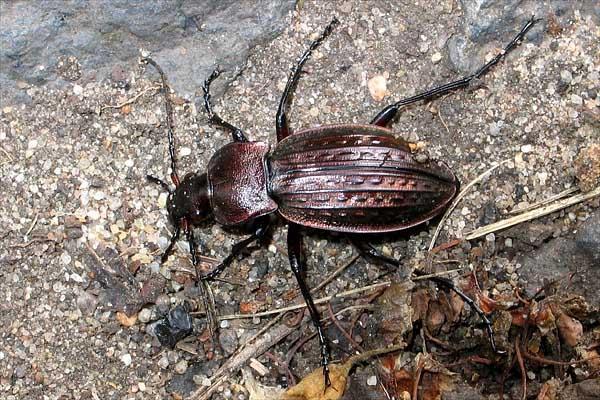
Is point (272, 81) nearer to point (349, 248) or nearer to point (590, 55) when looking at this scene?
point (349, 248)

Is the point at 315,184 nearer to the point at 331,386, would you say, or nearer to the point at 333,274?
the point at 333,274

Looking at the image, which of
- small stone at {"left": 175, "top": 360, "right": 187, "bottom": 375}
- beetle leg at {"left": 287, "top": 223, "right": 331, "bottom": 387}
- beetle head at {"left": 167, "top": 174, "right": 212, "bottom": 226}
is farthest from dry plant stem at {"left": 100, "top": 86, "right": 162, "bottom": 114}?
small stone at {"left": 175, "top": 360, "right": 187, "bottom": 375}

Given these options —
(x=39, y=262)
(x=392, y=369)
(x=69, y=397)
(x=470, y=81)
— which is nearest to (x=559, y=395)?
(x=392, y=369)

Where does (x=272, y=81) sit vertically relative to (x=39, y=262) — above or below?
above

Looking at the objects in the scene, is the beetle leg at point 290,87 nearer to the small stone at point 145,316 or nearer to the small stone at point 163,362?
the small stone at point 145,316

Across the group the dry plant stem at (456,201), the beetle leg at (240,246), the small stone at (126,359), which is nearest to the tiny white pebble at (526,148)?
the dry plant stem at (456,201)

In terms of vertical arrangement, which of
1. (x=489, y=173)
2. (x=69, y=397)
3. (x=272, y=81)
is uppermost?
(x=272, y=81)
